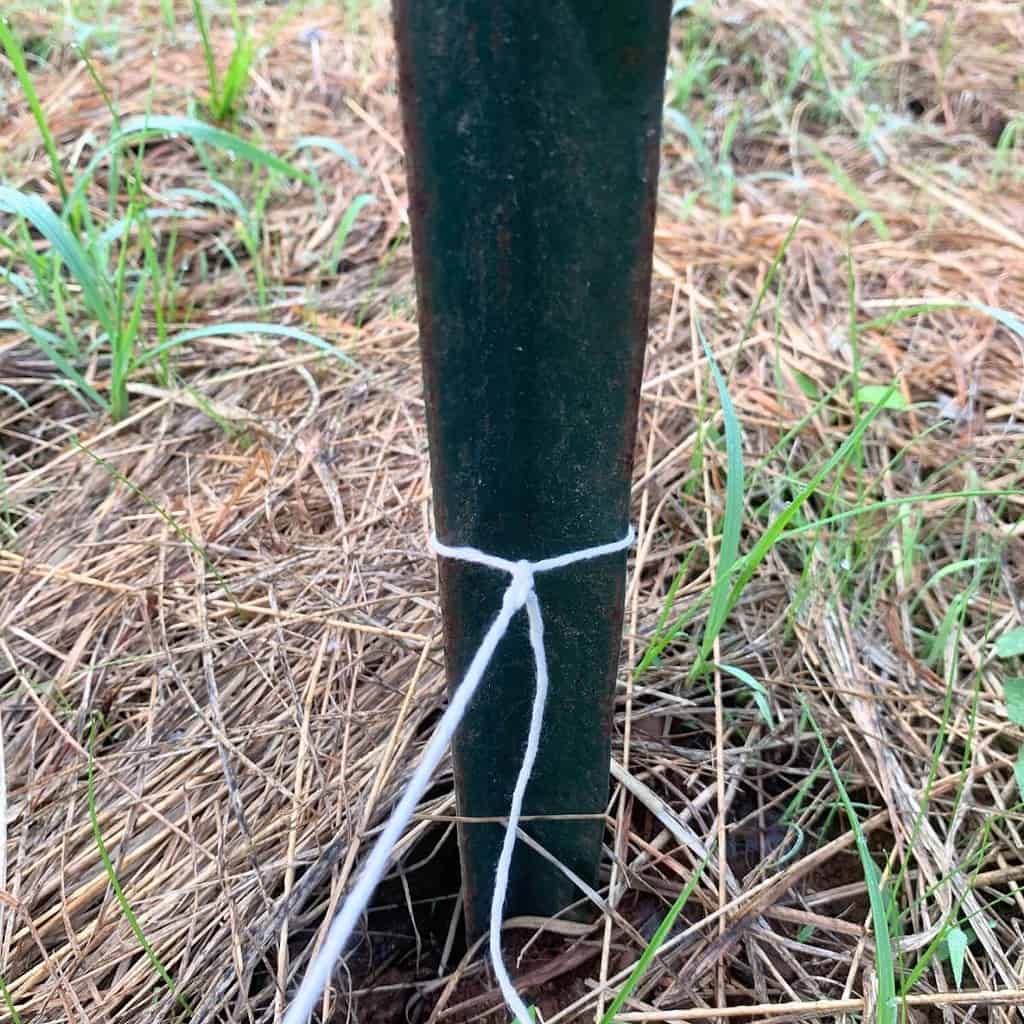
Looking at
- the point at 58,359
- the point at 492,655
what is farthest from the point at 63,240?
the point at 492,655

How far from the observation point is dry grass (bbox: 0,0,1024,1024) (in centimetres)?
78

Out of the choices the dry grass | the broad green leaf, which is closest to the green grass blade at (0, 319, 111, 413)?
the dry grass

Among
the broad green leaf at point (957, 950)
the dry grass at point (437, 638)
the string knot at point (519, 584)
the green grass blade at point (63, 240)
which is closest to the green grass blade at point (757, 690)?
the dry grass at point (437, 638)

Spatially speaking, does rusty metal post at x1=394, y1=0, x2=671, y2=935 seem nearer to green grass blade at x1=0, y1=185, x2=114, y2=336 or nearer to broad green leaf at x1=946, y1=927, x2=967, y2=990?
broad green leaf at x1=946, y1=927, x2=967, y2=990

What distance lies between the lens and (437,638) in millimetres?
971

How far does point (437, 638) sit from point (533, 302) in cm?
54

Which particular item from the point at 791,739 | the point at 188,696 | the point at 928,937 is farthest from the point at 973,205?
the point at 188,696

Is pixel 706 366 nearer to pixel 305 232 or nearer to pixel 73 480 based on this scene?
pixel 305 232

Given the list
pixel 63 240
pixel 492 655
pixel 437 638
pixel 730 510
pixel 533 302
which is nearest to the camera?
pixel 533 302

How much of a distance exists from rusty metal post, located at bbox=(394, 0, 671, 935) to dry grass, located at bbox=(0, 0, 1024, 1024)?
231mm

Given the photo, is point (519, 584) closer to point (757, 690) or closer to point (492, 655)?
point (492, 655)

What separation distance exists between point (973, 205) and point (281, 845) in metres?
1.69

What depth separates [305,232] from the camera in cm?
164

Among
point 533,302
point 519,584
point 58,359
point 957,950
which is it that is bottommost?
point 957,950
